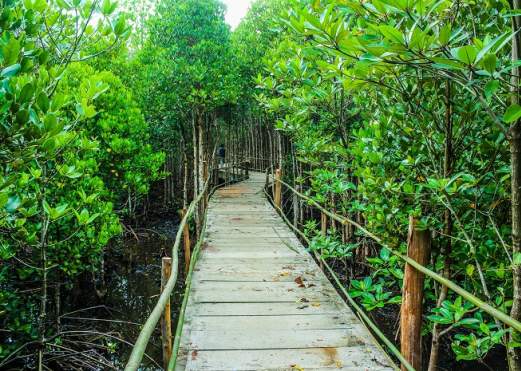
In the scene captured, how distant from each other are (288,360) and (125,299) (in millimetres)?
7806

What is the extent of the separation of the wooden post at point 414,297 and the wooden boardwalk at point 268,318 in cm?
24

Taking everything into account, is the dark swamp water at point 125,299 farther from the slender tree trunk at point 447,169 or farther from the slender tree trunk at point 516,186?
the slender tree trunk at point 516,186

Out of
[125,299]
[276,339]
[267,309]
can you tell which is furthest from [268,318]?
[125,299]

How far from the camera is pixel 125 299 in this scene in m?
9.48

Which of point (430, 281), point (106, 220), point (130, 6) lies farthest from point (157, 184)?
point (430, 281)

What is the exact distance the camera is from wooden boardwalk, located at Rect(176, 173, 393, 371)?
8.80ft

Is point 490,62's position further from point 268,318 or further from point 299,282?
point 299,282

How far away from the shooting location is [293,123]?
682cm

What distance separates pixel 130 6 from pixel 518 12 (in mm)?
22307

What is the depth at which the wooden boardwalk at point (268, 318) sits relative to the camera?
2684 mm

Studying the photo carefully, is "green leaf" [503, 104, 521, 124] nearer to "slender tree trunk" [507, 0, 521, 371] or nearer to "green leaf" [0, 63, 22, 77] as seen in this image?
"slender tree trunk" [507, 0, 521, 371]

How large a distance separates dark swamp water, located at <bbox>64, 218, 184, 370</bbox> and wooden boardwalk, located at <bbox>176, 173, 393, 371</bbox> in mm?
2749

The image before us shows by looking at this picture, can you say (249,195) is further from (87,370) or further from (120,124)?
(87,370)

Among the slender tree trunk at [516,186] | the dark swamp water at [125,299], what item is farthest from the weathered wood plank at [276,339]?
the dark swamp water at [125,299]
